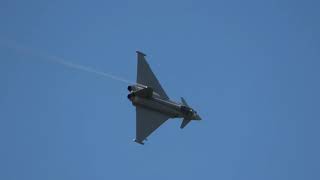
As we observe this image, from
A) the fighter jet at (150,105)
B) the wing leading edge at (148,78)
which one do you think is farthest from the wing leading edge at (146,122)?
the wing leading edge at (148,78)

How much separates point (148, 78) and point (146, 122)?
4.82m

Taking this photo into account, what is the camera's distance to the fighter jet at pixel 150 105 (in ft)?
317

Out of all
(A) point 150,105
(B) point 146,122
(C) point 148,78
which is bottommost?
(B) point 146,122

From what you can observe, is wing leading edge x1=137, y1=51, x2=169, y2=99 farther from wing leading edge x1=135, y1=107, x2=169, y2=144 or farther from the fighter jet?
wing leading edge x1=135, y1=107, x2=169, y2=144

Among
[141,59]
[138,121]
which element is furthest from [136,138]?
[141,59]

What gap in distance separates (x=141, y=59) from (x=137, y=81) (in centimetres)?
288

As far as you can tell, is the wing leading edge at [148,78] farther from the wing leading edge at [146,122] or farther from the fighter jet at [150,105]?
the wing leading edge at [146,122]

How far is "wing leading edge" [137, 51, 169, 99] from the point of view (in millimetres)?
99188

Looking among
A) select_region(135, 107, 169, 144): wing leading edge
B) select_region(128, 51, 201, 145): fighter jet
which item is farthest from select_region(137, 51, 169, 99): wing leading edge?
select_region(135, 107, 169, 144): wing leading edge

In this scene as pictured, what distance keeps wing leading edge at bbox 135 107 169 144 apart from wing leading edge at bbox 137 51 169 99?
2515 millimetres

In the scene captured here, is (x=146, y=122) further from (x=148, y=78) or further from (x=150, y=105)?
(x=148, y=78)

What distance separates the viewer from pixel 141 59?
3957 inches

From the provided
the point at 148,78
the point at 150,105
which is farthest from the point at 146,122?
the point at 148,78

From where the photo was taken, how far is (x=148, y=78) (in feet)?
326
